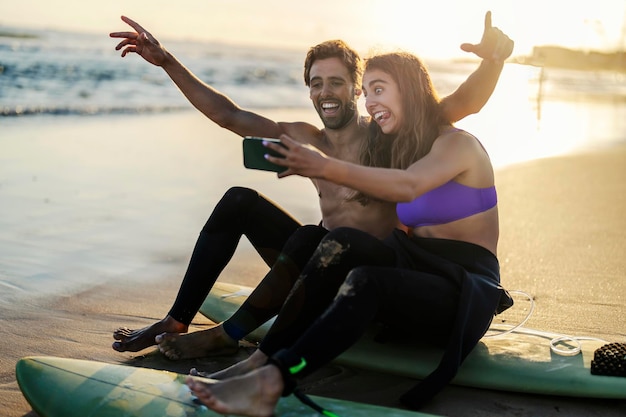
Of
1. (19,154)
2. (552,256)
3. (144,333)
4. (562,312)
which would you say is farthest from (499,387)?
(19,154)

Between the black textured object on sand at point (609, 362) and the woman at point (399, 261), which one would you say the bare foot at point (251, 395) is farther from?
the black textured object on sand at point (609, 362)

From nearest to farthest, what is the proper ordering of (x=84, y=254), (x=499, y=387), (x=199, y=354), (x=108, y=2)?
(x=499, y=387) < (x=199, y=354) < (x=84, y=254) < (x=108, y=2)

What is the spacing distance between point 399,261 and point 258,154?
2.24ft

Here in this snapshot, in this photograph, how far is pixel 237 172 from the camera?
24.8 feet

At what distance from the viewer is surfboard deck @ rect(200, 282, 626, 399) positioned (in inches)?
111

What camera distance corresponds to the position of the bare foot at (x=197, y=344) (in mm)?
3213

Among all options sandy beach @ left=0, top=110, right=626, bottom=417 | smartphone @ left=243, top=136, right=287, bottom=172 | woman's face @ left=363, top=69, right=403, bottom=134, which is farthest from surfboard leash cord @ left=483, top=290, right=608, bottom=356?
smartphone @ left=243, top=136, right=287, bottom=172

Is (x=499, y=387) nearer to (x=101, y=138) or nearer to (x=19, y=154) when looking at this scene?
(x=19, y=154)

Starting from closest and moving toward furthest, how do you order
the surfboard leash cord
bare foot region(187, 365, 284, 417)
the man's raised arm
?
bare foot region(187, 365, 284, 417) → the surfboard leash cord → the man's raised arm

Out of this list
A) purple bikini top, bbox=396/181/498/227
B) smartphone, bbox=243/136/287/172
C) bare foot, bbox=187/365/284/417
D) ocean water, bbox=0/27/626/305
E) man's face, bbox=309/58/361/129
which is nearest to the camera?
bare foot, bbox=187/365/284/417

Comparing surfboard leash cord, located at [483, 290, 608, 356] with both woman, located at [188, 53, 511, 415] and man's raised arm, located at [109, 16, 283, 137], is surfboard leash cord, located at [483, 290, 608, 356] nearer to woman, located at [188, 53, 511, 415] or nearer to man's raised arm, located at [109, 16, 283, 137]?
woman, located at [188, 53, 511, 415]

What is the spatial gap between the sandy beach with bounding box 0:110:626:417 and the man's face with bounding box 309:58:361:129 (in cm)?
110

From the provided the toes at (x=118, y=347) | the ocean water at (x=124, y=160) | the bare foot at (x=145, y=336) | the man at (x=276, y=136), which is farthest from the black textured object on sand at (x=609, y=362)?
the ocean water at (x=124, y=160)

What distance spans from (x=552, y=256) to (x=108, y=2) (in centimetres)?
4563
